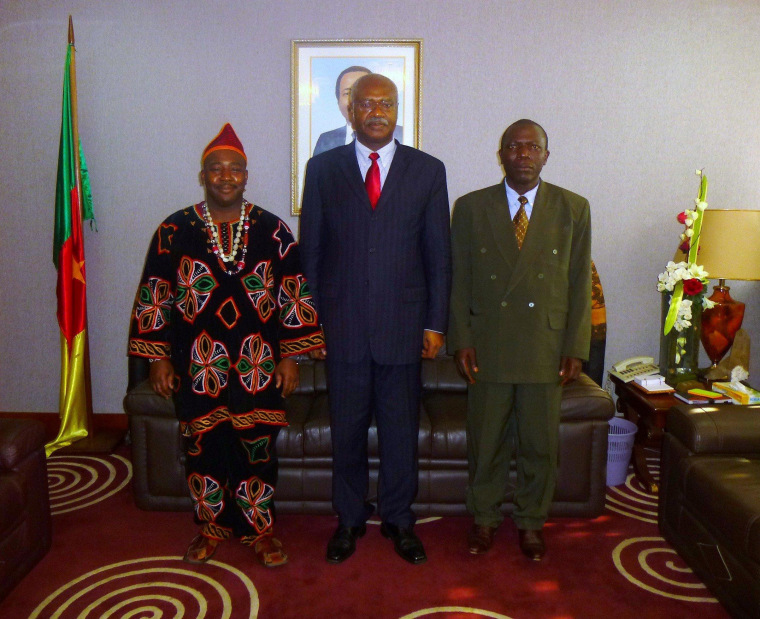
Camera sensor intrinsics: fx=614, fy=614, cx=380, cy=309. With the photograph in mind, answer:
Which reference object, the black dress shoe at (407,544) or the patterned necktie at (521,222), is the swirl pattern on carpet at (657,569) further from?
the patterned necktie at (521,222)

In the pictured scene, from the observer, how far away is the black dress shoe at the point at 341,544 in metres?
2.20

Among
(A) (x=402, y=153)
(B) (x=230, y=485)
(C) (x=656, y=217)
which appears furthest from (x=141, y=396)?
(C) (x=656, y=217)

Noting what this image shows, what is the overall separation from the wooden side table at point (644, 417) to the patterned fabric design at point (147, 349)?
212 cm

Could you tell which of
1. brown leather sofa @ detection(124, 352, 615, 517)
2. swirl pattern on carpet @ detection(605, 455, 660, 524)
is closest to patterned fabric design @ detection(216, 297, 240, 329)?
brown leather sofa @ detection(124, 352, 615, 517)

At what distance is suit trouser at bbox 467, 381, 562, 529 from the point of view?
7.25ft

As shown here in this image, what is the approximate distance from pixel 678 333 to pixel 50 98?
3515 mm

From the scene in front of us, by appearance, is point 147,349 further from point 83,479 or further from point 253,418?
point 83,479

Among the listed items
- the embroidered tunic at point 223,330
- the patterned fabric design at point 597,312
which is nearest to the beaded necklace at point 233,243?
the embroidered tunic at point 223,330

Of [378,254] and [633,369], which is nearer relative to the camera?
[378,254]

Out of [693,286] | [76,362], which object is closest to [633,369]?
[693,286]

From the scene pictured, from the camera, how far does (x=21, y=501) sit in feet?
6.74

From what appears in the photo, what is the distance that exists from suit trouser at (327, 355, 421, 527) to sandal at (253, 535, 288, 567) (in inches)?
9.7

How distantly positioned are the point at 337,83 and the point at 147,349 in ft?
6.12

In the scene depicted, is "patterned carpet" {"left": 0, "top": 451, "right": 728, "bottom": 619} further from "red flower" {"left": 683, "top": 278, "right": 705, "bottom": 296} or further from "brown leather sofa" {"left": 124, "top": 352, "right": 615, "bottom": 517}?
"red flower" {"left": 683, "top": 278, "right": 705, "bottom": 296}
